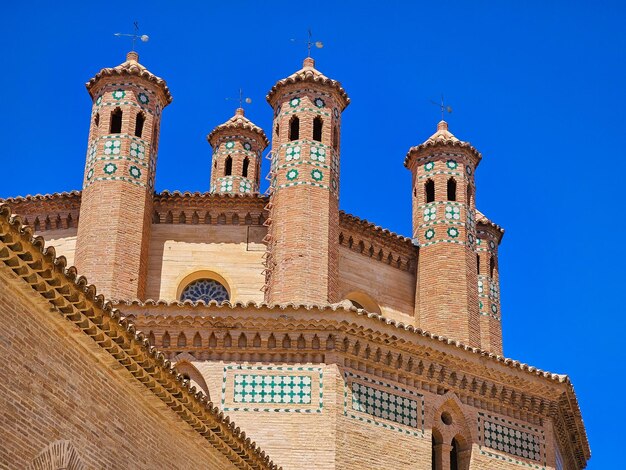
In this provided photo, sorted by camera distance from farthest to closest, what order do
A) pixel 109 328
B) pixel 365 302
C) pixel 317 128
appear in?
pixel 365 302, pixel 317 128, pixel 109 328

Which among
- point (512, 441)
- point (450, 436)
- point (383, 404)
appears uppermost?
point (383, 404)

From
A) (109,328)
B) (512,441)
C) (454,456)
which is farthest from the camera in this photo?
(512,441)

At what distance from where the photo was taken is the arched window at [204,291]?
18.4 metres

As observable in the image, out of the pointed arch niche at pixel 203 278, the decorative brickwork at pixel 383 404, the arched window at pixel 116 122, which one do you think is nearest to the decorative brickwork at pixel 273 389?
the decorative brickwork at pixel 383 404

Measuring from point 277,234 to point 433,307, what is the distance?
10.5ft

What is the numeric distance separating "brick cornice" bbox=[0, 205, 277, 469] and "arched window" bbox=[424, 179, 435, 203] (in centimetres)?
841

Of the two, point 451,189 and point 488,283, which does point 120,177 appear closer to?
point 451,189

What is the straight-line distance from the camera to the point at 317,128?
1884 centimetres

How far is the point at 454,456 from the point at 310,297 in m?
3.33

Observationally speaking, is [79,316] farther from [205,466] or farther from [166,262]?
[166,262]

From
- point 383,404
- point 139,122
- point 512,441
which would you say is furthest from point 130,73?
point 512,441

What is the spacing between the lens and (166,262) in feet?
60.3

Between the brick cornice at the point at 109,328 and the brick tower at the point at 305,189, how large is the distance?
489 cm

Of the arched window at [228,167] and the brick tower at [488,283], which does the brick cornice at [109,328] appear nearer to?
the brick tower at [488,283]
